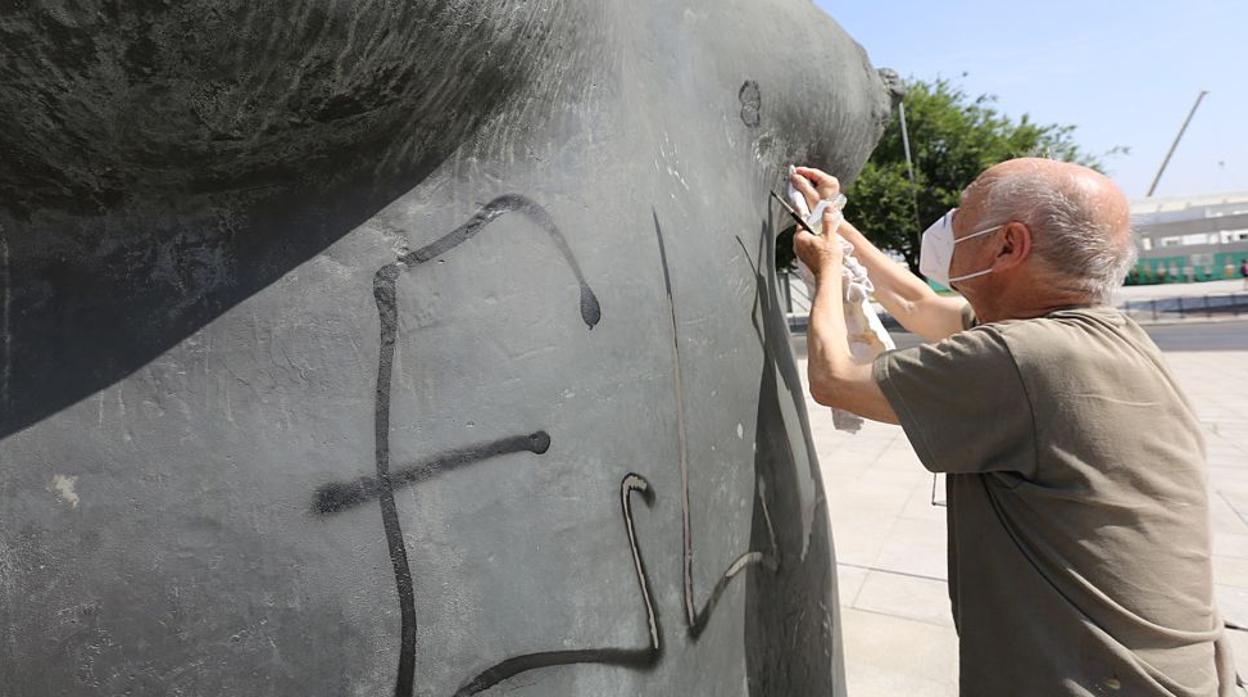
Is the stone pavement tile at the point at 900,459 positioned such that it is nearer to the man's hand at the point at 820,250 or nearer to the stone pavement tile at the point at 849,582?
the stone pavement tile at the point at 849,582

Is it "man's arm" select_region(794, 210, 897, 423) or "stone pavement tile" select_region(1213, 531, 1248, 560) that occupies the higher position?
"man's arm" select_region(794, 210, 897, 423)

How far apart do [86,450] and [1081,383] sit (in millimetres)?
1565

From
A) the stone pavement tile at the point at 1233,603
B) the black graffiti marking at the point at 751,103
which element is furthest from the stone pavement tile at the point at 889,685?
the black graffiti marking at the point at 751,103

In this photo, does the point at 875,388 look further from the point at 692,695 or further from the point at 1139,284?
the point at 1139,284

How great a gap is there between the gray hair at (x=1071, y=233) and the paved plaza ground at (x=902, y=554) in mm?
2207

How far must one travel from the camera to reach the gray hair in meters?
1.56

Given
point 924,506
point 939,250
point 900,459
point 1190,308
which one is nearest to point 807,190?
point 939,250

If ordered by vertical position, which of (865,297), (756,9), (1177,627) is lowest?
(1177,627)

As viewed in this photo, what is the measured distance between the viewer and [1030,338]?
1473 mm

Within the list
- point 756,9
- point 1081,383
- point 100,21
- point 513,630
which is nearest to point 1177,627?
point 1081,383

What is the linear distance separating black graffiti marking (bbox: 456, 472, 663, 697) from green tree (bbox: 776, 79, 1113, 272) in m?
19.5

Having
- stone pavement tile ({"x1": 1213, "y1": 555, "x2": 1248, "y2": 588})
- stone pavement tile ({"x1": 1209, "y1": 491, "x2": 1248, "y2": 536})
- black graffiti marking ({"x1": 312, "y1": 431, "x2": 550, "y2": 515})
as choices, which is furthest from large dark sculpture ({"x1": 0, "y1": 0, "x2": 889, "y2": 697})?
stone pavement tile ({"x1": 1209, "y1": 491, "x2": 1248, "y2": 536})

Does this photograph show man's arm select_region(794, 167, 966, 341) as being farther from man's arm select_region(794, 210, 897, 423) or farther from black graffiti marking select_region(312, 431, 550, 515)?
black graffiti marking select_region(312, 431, 550, 515)

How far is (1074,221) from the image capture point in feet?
5.12
